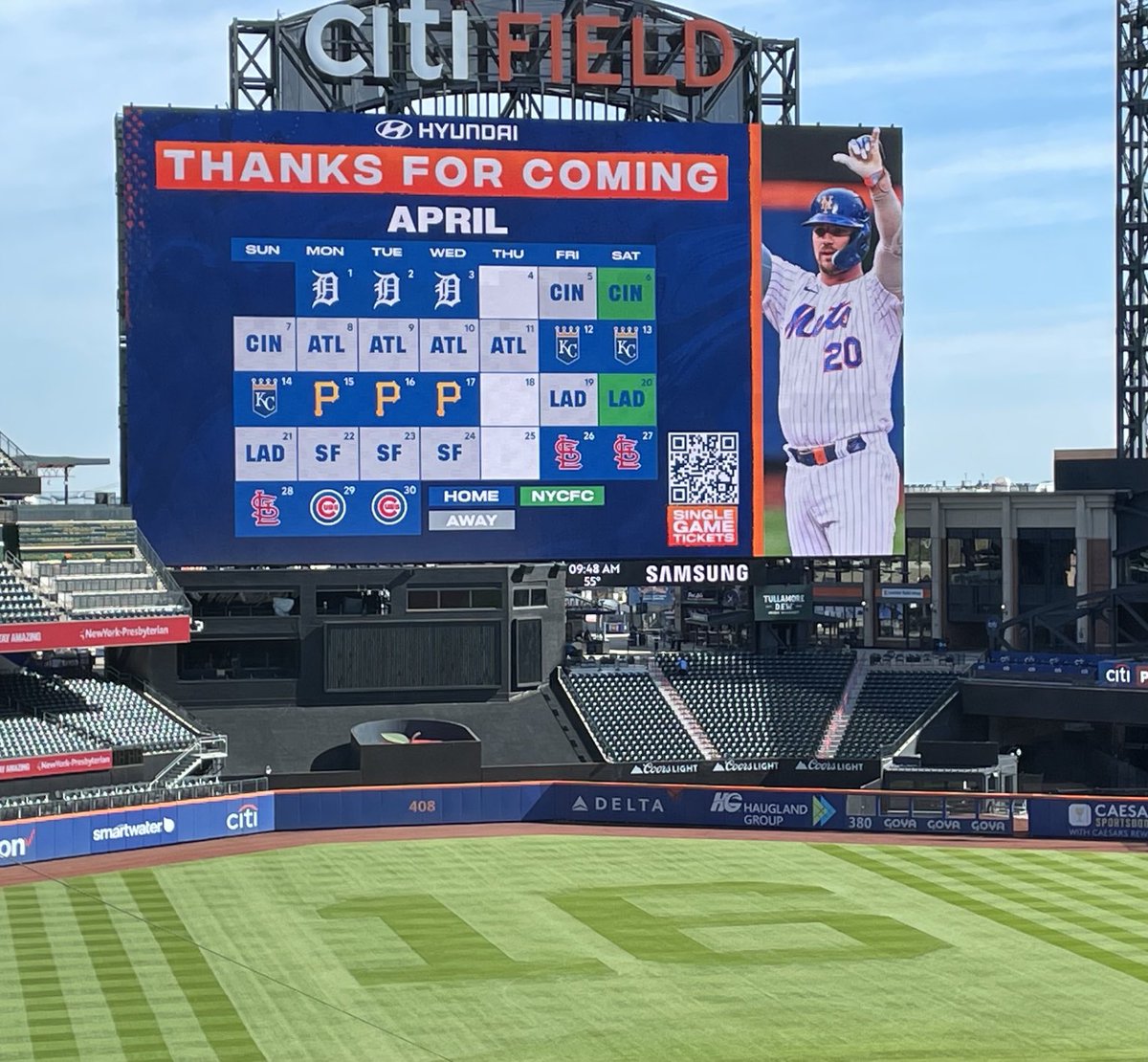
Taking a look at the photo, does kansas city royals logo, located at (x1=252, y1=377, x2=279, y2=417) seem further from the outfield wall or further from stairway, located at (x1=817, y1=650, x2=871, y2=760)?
stairway, located at (x1=817, y1=650, x2=871, y2=760)

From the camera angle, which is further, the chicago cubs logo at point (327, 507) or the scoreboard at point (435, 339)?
the chicago cubs logo at point (327, 507)

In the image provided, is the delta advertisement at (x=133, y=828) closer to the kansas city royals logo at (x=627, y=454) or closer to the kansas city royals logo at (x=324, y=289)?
the kansas city royals logo at (x=324, y=289)

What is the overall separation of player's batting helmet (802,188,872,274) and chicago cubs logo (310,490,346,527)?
1671 centimetres

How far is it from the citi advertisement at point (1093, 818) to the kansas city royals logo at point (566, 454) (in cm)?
1694

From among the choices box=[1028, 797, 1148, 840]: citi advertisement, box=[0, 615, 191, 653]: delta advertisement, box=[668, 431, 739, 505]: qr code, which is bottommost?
box=[1028, 797, 1148, 840]: citi advertisement

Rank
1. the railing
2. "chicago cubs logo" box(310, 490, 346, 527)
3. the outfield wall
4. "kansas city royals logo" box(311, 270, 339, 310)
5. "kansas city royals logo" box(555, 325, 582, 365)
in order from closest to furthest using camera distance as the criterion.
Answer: the railing < the outfield wall < "kansas city royals logo" box(311, 270, 339, 310) < "chicago cubs logo" box(310, 490, 346, 527) < "kansas city royals logo" box(555, 325, 582, 365)

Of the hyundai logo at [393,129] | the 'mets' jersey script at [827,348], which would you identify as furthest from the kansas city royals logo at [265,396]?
the 'mets' jersey script at [827,348]

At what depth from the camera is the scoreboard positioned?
55.9 metres

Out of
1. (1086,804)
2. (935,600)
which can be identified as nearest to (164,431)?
(1086,804)

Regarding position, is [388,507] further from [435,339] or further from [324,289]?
[324,289]

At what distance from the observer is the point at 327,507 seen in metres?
56.6

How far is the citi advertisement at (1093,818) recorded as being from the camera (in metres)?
49.7

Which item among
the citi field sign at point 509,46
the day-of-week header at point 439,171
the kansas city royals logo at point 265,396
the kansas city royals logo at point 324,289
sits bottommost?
the kansas city royals logo at point 265,396

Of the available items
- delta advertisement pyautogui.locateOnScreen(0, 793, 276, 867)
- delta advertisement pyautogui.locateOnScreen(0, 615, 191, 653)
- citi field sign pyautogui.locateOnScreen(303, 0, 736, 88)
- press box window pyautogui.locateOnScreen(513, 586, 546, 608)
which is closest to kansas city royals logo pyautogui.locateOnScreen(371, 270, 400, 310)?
citi field sign pyautogui.locateOnScreen(303, 0, 736, 88)
